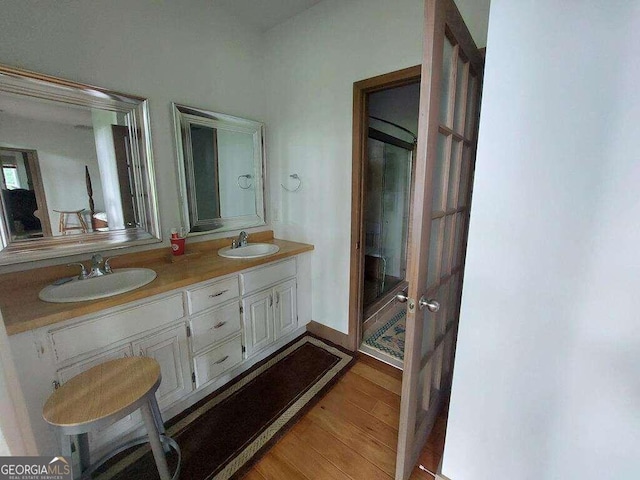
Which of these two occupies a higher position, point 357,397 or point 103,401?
point 103,401

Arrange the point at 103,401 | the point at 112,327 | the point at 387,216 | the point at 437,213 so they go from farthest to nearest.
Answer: the point at 387,216
the point at 112,327
the point at 437,213
the point at 103,401

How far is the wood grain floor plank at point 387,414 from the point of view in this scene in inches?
58.1

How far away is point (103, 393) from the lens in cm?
93

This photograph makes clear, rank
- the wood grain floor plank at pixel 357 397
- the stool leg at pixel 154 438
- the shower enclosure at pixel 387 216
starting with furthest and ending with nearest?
1. the shower enclosure at pixel 387 216
2. the wood grain floor plank at pixel 357 397
3. the stool leg at pixel 154 438

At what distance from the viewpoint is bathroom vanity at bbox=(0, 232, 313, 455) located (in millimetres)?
1008

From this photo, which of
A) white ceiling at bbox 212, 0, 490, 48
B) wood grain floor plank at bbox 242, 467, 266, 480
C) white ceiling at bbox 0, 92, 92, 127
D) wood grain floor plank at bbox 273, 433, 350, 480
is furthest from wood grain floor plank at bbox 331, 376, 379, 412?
white ceiling at bbox 212, 0, 490, 48

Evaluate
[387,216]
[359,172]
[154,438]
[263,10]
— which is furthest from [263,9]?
[154,438]

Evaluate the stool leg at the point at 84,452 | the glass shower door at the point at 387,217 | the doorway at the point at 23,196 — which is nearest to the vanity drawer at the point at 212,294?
the stool leg at the point at 84,452

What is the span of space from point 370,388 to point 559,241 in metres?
1.43

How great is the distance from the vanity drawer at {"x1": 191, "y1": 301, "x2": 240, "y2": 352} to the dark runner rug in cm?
40

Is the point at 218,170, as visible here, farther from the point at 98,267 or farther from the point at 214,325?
the point at 214,325

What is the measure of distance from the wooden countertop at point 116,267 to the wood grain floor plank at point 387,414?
1.15m

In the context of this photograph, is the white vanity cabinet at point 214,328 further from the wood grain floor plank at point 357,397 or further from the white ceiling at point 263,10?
the white ceiling at point 263,10

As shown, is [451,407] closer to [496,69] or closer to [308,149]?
[496,69]
